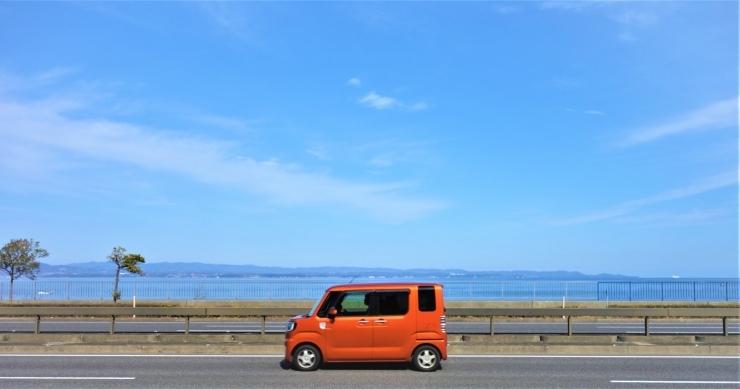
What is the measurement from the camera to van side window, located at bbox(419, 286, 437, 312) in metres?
12.2

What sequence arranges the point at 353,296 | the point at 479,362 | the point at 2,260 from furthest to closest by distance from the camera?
the point at 2,260 → the point at 479,362 → the point at 353,296

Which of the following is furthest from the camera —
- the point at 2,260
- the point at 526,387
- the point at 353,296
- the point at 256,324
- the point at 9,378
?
the point at 2,260

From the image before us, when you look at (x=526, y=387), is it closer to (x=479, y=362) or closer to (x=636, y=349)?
(x=479, y=362)

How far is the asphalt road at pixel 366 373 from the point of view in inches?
434

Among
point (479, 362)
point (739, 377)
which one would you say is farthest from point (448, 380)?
point (739, 377)

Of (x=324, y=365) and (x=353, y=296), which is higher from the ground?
(x=353, y=296)

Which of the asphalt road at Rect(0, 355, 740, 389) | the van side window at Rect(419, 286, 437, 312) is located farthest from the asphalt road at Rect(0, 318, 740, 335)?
the van side window at Rect(419, 286, 437, 312)

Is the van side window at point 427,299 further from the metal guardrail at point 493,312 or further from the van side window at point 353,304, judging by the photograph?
the metal guardrail at point 493,312

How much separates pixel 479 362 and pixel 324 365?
315 centimetres

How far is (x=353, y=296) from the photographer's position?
12.3 meters

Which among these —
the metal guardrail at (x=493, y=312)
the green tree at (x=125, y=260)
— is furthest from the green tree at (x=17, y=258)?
the metal guardrail at (x=493, y=312)

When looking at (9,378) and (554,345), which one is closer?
(9,378)

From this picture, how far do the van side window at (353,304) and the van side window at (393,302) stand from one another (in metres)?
0.24

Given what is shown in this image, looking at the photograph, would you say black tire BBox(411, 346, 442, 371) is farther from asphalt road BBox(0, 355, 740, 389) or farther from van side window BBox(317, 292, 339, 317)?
van side window BBox(317, 292, 339, 317)
